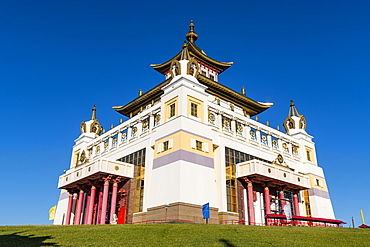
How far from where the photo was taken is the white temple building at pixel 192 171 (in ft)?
96.9

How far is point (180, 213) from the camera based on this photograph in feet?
89.0

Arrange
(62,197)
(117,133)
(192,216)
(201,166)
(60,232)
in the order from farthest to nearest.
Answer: (62,197) → (117,133) → (201,166) → (192,216) → (60,232)

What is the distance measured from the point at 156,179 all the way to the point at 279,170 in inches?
477

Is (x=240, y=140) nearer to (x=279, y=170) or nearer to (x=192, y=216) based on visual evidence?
(x=279, y=170)

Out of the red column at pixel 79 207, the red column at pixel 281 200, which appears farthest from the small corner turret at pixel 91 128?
the red column at pixel 281 200

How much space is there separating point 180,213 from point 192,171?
3906 millimetres

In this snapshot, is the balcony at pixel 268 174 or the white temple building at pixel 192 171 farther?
the balcony at pixel 268 174

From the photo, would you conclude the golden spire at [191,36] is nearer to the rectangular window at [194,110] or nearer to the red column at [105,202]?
the rectangular window at [194,110]

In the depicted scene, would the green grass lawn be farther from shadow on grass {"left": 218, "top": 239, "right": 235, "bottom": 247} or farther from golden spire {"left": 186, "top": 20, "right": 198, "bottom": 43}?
golden spire {"left": 186, "top": 20, "right": 198, "bottom": 43}

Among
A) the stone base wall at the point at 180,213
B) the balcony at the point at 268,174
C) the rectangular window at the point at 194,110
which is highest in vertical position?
the rectangular window at the point at 194,110

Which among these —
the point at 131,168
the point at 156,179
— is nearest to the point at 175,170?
the point at 156,179

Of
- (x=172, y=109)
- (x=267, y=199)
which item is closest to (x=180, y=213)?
(x=267, y=199)

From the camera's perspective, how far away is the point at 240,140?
35.9m

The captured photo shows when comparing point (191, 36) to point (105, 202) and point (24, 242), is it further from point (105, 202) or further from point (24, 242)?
point (24, 242)
